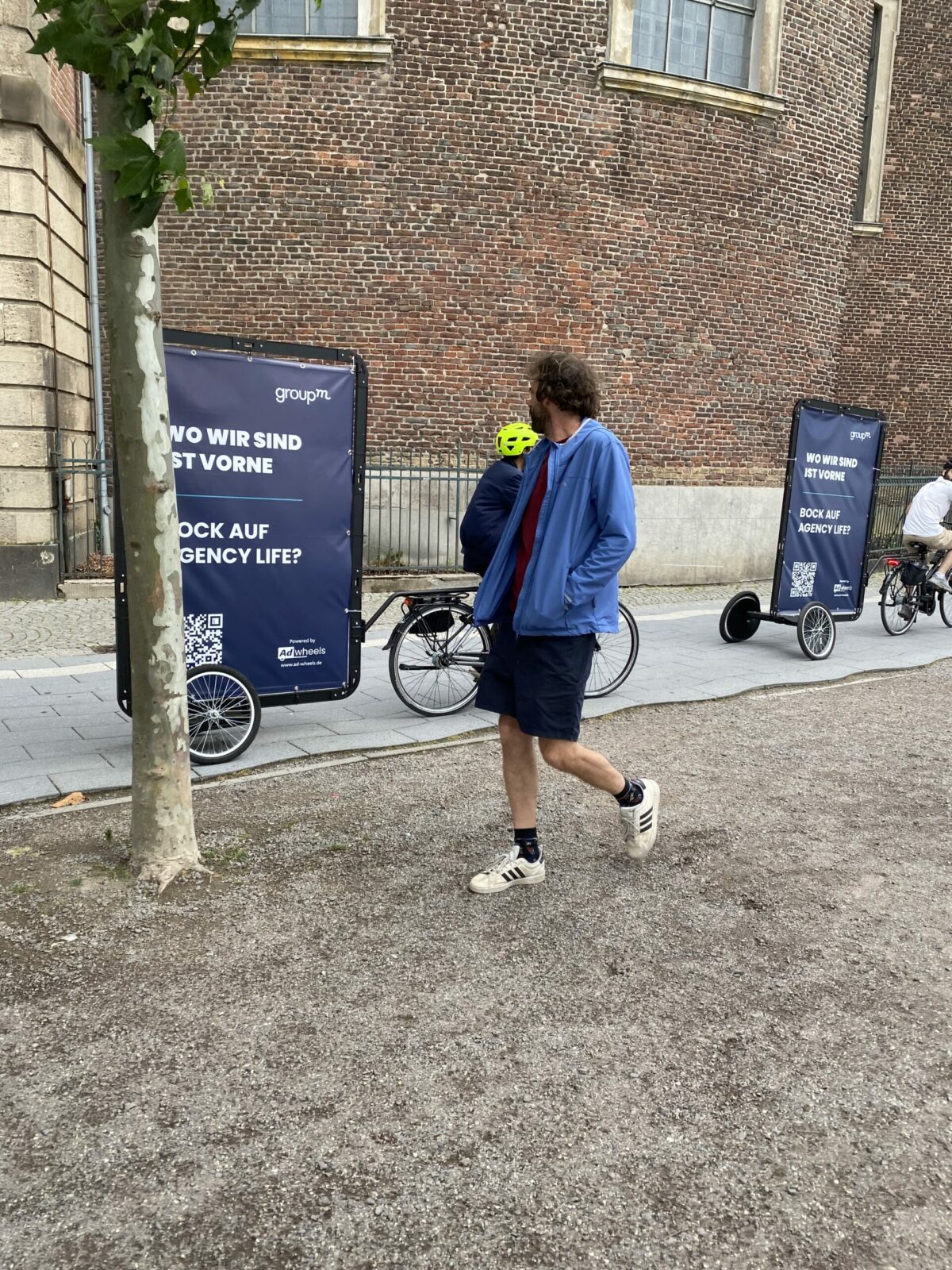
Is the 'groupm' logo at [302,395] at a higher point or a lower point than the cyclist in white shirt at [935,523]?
higher

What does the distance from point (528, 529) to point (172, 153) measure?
5.91 feet

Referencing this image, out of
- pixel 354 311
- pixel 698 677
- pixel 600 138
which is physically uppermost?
pixel 600 138

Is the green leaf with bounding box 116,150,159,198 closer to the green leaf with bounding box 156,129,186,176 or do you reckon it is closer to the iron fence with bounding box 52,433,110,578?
the green leaf with bounding box 156,129,186,176

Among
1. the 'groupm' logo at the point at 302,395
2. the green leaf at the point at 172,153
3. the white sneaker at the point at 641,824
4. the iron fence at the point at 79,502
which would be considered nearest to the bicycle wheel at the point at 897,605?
the 'groupm' logo at the point at 302,395

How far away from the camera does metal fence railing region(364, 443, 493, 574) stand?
1331cm

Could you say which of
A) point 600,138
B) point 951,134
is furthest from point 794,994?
point 951,134

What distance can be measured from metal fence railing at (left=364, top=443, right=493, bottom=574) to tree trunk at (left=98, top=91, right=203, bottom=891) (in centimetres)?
902

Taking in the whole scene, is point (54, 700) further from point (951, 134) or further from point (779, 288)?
point (951, 134)

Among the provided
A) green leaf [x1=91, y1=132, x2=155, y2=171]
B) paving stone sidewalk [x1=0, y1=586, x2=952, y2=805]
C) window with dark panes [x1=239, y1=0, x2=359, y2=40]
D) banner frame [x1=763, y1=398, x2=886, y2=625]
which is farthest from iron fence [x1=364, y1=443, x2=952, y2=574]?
green leaf [x1=91, y1=132, x2=155, y2=171]

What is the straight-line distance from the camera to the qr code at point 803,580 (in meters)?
9.67

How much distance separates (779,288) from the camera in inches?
603

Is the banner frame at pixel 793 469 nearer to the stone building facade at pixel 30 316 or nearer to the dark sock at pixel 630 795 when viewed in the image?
the dark sock at pixel 630 795

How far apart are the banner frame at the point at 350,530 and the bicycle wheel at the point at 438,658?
625 millimetres

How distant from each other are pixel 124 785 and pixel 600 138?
38.1 feet
